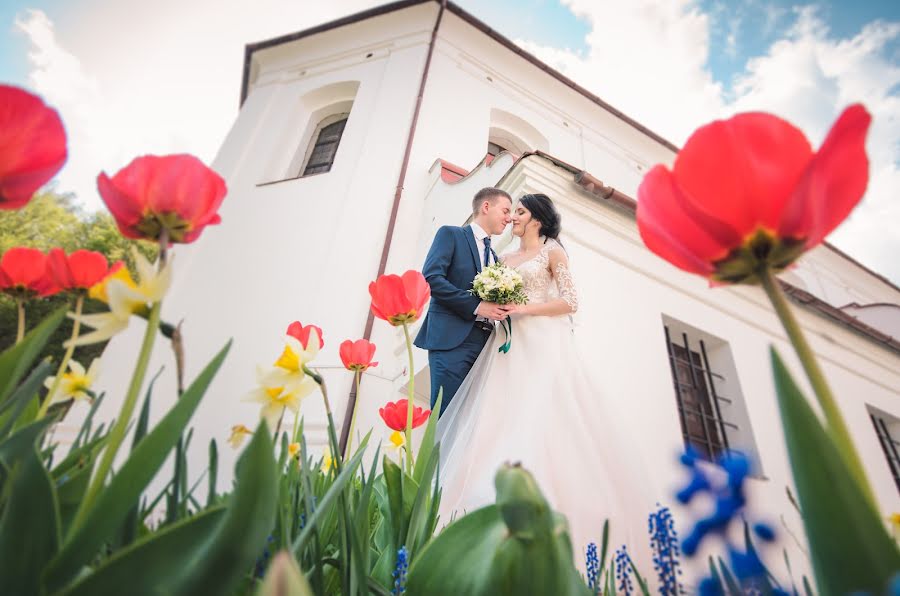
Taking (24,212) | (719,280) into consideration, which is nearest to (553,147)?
(719,280)

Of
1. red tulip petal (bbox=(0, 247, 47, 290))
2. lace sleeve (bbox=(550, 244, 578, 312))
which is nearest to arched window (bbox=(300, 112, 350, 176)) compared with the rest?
lace sleeve (bbox=(550, 244, 578, 312))

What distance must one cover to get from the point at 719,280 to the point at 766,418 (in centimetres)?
451

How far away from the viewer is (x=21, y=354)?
518 mm

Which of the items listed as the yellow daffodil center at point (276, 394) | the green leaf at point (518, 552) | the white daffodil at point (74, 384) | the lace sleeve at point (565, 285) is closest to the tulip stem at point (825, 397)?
the green leaf at point (518, 552)

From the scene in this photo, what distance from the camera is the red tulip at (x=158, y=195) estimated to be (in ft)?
1.78

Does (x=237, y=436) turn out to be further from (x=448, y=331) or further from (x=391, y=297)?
(x=448, y=331)

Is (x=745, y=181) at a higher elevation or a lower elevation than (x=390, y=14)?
lower

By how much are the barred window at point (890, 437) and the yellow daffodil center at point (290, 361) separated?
7.26m

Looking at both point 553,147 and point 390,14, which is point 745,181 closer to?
point 553,147

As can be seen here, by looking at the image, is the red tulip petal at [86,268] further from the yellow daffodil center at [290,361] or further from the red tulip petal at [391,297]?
the red tulip petal at [391,297]

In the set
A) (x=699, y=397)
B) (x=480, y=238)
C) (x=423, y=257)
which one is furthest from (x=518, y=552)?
(x=423, y=257)

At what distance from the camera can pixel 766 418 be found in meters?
3.95

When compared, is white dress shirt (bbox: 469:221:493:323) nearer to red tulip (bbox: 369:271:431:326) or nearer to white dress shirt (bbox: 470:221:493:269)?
white dress shirt (bbox: 470:221:493:269)

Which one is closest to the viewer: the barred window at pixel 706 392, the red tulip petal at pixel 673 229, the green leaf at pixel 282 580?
the green leaf at pixel 282 580
